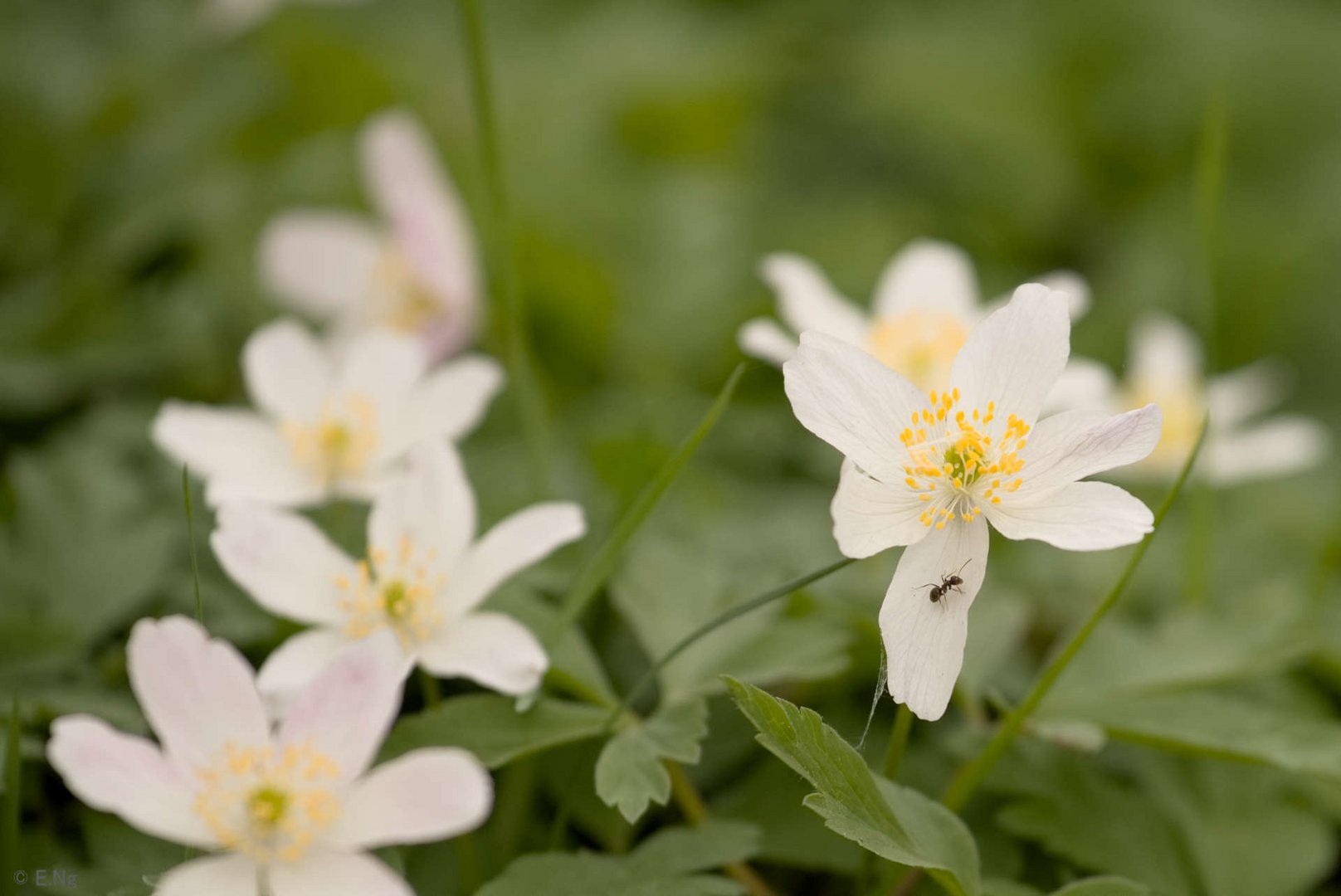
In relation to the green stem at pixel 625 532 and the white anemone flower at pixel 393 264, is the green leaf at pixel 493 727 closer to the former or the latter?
the green stem at pixel 625 532

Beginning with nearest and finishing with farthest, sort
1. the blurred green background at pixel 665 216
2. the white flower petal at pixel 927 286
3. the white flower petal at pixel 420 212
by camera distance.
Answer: the blurred green background at pixel 665 216
the white flower petal at pixel 927 286
the white flower petal at pixel 420 212

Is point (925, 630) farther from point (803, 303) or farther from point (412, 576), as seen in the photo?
point (803, 303)

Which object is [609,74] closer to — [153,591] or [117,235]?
[117,235]

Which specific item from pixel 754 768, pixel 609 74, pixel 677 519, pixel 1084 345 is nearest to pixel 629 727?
pixel 754 768

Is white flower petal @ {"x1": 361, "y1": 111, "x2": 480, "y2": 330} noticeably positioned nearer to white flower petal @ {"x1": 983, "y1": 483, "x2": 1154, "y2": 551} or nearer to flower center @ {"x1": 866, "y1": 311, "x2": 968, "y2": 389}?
flower center @ {"x1": 866, "y1": 311, "x2": 968, "y2": 389}

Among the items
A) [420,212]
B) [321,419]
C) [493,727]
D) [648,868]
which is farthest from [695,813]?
[420,212]

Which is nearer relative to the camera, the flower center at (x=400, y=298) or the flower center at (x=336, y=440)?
the flower center at (x=336, y=440)

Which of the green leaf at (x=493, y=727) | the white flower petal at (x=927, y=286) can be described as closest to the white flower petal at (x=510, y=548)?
the green leaf at (x=493, y=727)
